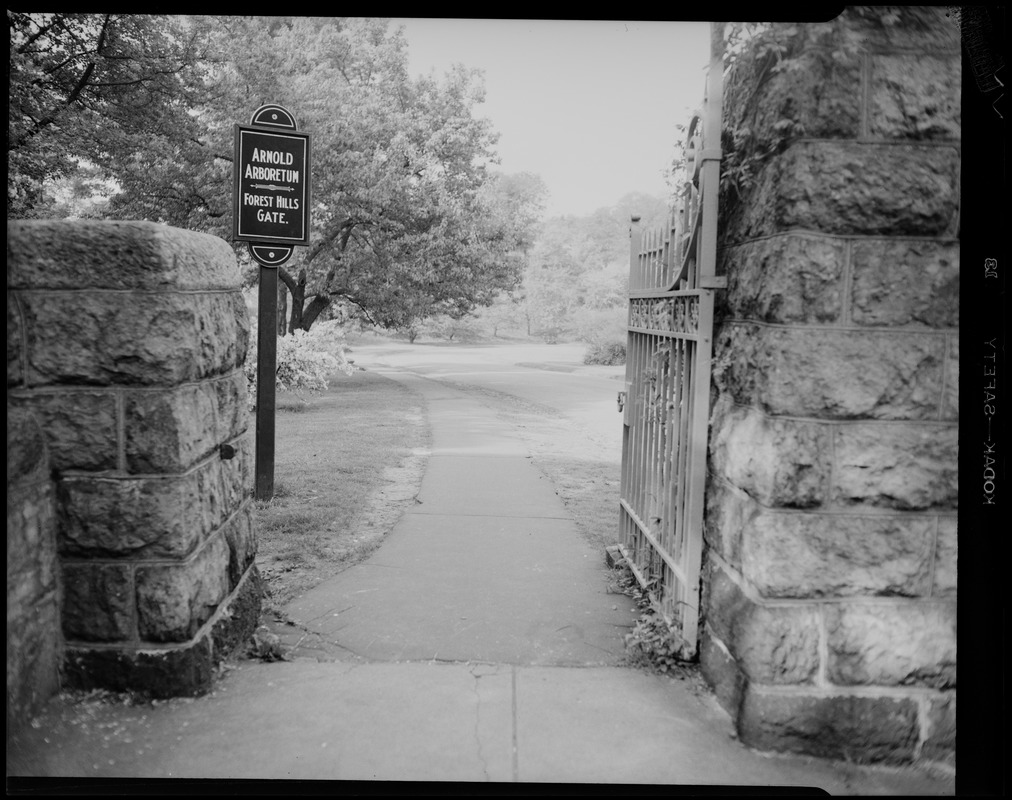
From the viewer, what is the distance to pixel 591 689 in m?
3.69

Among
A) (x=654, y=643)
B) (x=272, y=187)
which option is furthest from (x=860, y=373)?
(x=272, y=187)

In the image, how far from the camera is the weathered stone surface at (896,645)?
3.08 m

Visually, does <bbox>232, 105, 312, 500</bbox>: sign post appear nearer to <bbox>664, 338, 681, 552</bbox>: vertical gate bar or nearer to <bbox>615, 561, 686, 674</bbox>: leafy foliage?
<bbox>664, 338, 681, 552</bbox>: vertical gate bar

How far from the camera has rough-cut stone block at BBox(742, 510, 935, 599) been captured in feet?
10.1

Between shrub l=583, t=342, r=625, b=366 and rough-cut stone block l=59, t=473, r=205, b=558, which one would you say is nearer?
rough-cut stone block l=59, t=473, r=205, b=558

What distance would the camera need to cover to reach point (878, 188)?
3.02m

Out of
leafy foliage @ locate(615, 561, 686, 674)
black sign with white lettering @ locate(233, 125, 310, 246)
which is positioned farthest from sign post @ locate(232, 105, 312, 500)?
leafy foliage @ locate(615, 561, 686, 674)

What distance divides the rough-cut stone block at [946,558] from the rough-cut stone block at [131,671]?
9.43ft

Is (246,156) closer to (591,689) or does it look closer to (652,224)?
(652,224)

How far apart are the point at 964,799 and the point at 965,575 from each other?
0.74 metres

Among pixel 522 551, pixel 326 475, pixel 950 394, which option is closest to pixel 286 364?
pixel 326 475

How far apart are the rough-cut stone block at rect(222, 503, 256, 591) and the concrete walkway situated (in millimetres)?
412

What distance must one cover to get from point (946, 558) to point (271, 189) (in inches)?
209

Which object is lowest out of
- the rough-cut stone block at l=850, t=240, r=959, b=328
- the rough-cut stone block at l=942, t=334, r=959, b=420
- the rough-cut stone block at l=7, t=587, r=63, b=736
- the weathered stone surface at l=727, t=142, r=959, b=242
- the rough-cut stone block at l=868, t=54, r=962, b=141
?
the rough-cut stone block at l=7, t=587, r=63, b=736
